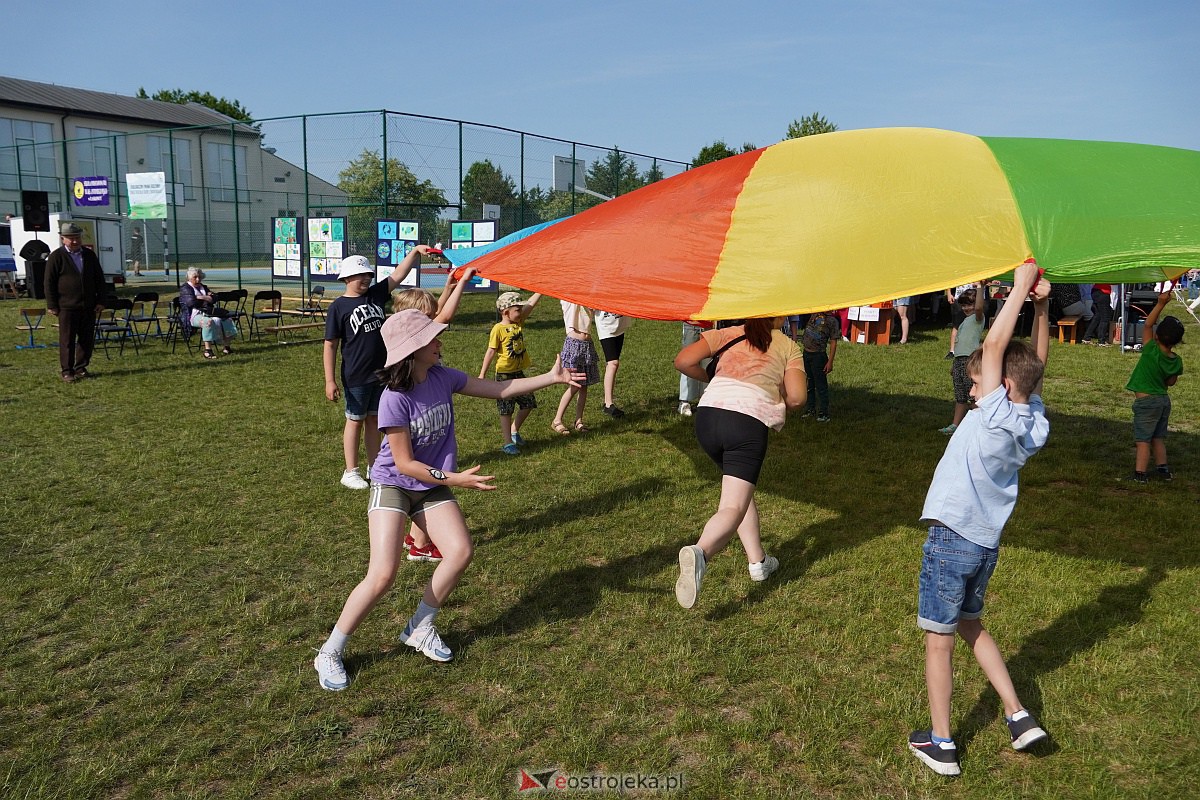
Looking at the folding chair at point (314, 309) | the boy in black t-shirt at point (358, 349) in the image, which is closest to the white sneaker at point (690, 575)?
the boy in black t-shirt at point (358, 349)

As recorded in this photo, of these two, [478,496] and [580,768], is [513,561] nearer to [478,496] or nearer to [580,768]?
[478,496]

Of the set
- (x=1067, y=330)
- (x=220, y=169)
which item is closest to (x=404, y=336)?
(x=1067, y=330)

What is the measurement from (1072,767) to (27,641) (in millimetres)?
5186

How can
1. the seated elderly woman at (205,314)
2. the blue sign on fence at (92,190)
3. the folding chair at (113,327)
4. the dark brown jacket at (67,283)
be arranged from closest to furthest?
the dark brown jacket at (67,283)
the folding chair at (113,327)
the seated elderly woman at (205,314)
the blue sign on fence at (92,190)

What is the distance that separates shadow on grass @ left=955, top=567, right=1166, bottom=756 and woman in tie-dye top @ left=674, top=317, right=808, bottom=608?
1521 millimetres

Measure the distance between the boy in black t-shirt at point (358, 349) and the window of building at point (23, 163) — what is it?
3637cm

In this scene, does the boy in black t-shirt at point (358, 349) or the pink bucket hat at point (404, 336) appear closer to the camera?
the pink bucket hat at point (404, 336)

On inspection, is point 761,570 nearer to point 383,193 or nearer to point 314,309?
point 314,309

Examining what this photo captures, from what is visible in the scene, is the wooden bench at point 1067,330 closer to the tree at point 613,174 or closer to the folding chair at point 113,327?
the tree at point 613,174

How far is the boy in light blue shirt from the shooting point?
345cm

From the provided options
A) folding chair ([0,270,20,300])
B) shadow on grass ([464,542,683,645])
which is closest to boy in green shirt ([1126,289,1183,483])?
shadow on grass ([464,542,683,645])

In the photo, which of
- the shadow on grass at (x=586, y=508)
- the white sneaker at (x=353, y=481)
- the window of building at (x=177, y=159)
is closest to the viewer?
the shadow on grass at (x=586, y=508)

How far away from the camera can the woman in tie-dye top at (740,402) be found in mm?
4945

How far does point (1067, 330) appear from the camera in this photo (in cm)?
1877
